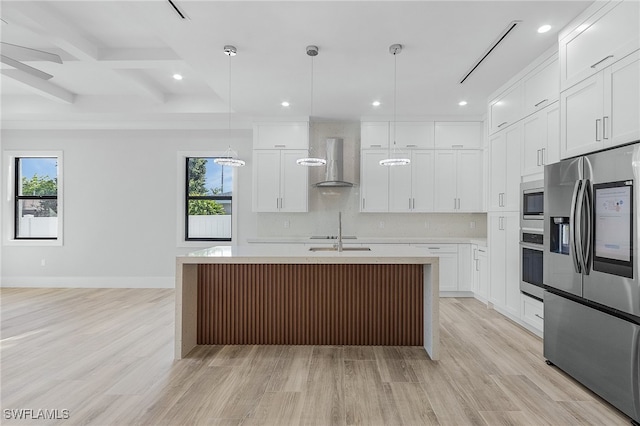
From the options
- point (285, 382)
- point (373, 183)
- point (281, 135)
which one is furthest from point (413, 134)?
point (285, 382)

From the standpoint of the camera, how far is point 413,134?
5363 mm

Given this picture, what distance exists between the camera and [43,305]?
470 cm

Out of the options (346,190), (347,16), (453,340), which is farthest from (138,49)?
(453,340)

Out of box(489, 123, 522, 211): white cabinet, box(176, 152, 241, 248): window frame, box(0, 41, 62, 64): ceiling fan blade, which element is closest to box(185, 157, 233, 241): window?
box(176, 152, 241, 248): window frame

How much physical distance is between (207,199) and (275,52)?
341 centimetres

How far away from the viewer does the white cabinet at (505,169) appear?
3.83m

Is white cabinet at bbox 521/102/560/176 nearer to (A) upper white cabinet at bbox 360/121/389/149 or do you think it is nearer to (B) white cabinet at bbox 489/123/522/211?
(B) white cabinet at bbox 489/123/522/211

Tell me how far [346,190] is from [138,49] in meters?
3.39

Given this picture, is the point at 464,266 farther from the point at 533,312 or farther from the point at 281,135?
the point at 281,135

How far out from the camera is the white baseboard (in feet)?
19.5

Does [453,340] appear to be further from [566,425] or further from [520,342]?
[566,425]

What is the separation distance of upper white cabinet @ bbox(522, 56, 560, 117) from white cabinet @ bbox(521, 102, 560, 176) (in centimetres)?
7

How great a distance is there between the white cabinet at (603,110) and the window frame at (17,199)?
7.15 m

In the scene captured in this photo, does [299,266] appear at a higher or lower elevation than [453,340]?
higher
